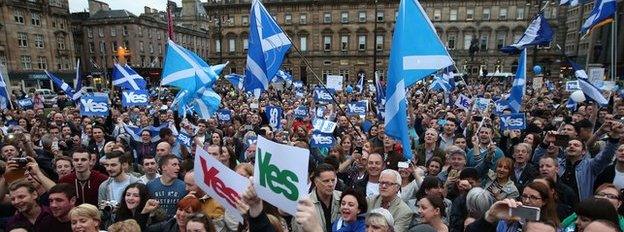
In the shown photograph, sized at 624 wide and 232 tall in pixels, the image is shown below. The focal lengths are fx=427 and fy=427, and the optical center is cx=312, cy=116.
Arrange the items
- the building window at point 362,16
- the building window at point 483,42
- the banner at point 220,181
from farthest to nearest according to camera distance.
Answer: the building window at point 362,16 < the building window at point 483,42 < the banner at point 220,181

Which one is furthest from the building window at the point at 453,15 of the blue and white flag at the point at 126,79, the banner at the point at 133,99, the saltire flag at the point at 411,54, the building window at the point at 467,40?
the saltire flag at the point at 411,54

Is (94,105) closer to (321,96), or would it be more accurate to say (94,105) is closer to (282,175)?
(321,96)

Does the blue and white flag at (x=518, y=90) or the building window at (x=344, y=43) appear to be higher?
the building window at (x=344, y=43)

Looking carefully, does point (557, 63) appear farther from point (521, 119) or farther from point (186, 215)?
point (186, 215)

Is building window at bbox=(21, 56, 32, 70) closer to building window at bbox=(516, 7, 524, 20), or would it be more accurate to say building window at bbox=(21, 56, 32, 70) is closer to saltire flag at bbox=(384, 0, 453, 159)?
saltire flag at bbox=(384, 0, 453, 159)

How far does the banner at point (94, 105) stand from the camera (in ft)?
36.5

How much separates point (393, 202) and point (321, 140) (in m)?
4.05

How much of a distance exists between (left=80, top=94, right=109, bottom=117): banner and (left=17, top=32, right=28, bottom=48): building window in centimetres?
4509

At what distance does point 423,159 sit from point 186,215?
4461 millimetres

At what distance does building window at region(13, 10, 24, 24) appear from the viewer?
46569 millimetres

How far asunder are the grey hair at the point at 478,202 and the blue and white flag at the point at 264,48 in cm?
403

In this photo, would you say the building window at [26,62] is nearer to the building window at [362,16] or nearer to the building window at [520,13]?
the building window at [362,16]

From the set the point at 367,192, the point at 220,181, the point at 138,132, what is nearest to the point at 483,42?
the point at 138,132

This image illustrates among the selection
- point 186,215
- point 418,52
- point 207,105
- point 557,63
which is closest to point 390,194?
point 186,215
